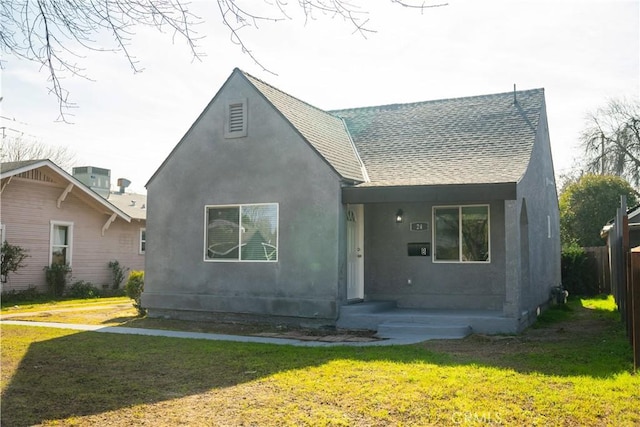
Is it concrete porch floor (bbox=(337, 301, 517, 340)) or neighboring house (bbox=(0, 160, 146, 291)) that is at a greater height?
neighboring house (bbox=(0, 160, 146, 291))

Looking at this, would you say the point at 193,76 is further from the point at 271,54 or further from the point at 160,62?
the point at 271,54

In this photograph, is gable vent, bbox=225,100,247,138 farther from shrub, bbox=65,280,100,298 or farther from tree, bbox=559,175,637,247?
tree, bbox=559,175,637,247

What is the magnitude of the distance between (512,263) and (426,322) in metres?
2.10

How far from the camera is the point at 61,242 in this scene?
2258 cm

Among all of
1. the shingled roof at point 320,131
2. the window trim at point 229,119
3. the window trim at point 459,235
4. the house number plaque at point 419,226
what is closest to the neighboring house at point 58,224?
the window trim at point 229,119

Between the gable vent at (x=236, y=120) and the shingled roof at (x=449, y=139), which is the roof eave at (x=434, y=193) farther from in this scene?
the gable vent at (x=236, y=120)

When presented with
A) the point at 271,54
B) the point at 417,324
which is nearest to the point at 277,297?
the point at 417,324

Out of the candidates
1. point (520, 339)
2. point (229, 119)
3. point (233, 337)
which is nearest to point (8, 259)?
point (229, 119)

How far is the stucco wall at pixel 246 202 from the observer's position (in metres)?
13.3

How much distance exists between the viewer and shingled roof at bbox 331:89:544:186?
13.3 metres

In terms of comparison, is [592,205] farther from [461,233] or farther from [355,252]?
[355,252]

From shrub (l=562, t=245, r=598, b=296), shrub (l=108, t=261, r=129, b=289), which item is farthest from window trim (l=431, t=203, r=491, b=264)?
shrub (l=108, t=261, r=129, b=289)

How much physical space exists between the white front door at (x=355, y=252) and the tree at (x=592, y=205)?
1572 centimetres

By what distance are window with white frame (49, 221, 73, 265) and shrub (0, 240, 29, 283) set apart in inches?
81.3
